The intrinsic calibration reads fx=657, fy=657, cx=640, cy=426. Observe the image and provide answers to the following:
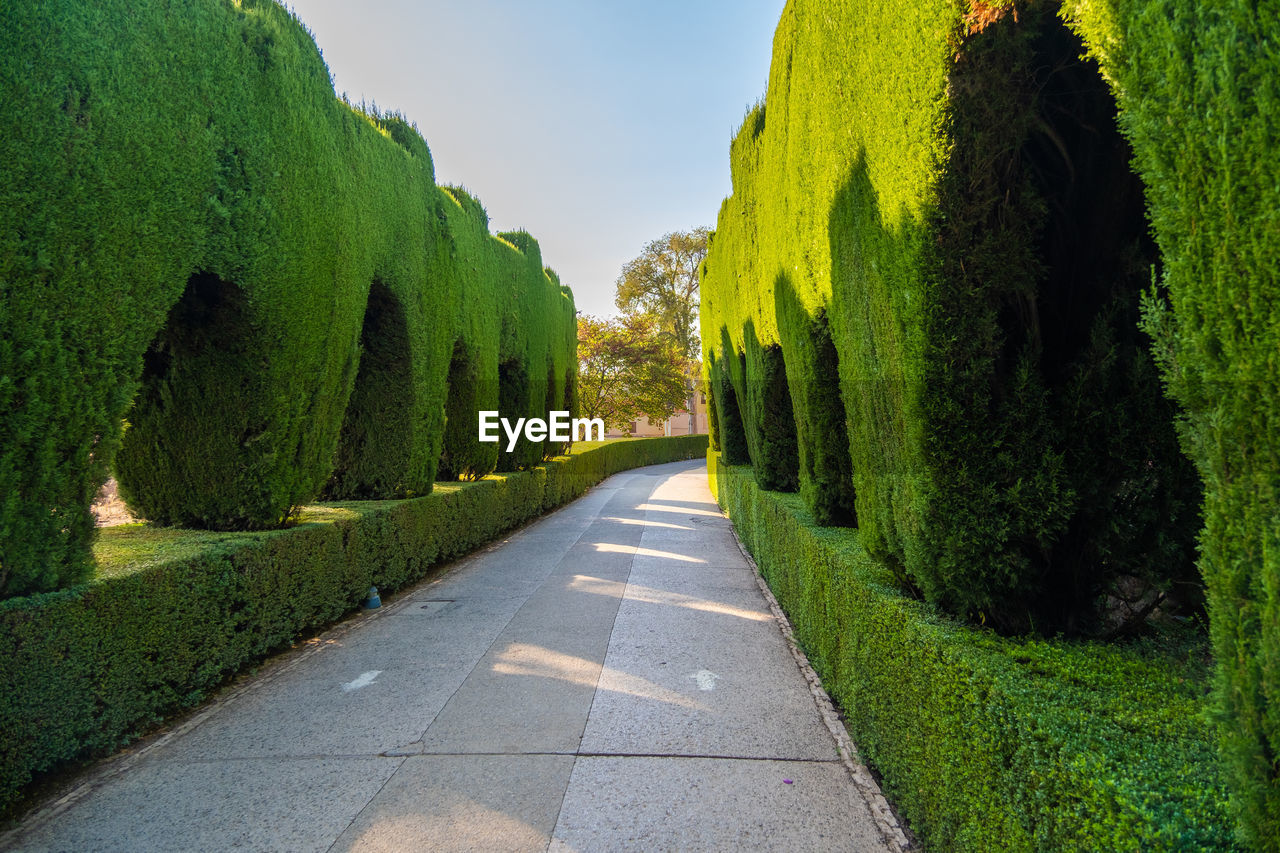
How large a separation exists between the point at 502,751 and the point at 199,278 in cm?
439

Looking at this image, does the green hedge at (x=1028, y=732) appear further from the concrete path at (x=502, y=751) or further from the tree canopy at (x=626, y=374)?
the tree canopy at (x=626, y=374)

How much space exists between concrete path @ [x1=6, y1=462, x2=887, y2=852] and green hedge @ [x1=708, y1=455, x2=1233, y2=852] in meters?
0.59

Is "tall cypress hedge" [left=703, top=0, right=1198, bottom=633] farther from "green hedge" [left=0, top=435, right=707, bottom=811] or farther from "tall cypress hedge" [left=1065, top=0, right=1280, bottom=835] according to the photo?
"green hedge" [left=0, top=435, right=707, bottom=811]

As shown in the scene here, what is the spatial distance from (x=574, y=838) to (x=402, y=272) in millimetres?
7264

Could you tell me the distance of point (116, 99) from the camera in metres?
3.88

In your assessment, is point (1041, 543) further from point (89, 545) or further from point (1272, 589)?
point (89, 545)

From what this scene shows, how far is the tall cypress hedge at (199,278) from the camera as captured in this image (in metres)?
3.47

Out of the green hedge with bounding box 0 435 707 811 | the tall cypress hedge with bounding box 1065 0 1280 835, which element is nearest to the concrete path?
the green hedge with bounding box 0 435 707 811

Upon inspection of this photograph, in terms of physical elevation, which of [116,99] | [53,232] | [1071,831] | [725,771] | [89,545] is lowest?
[725,771]

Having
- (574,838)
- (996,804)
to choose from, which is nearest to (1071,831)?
(996,804)

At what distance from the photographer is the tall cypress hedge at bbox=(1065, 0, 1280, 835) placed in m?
1.32

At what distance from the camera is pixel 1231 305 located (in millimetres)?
1396

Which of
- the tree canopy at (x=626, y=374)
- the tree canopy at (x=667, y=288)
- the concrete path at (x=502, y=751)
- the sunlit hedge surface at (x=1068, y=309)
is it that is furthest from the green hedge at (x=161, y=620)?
the tree canopy at (x=667, y=288)

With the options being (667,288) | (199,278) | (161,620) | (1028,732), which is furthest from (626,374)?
(1028,732)
